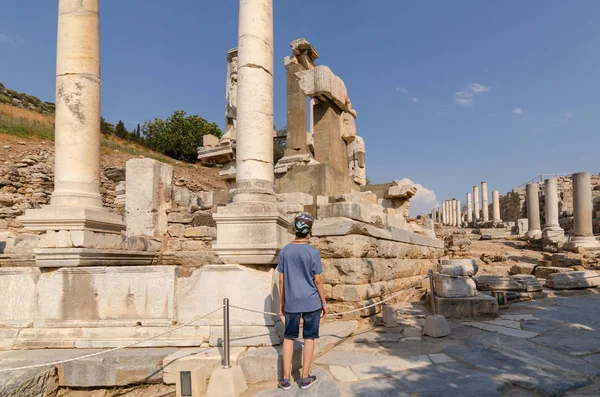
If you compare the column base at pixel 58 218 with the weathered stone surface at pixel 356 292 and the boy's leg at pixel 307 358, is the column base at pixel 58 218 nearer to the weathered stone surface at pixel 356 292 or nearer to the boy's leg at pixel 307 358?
the boy's leg at pixel 307 358

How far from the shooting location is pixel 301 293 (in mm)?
3361

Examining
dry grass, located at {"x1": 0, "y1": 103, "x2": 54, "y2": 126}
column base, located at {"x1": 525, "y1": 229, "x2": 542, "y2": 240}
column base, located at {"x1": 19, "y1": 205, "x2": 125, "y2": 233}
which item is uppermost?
dry grass, located at {"x1": 0, "y1": 103, "x2": 54, "y2": 126}

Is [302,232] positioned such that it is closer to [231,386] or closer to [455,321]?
[231,386]

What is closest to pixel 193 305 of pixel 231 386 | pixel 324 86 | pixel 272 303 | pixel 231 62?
pixel 272 303

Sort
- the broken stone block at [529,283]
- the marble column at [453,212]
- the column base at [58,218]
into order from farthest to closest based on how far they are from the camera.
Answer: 1. the marble column at [453,212]
2. the broken stone block at [529,283]
3. the column base at [58,218]

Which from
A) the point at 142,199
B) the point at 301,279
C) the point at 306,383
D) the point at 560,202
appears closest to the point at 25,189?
the point at 142,199

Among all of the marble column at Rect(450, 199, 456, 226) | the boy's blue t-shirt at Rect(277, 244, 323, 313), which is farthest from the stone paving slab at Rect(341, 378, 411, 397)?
the marble column at Rect(450, 199, 456, 226)

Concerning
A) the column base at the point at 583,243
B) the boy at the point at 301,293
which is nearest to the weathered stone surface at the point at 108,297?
the boy at the point at 301,293

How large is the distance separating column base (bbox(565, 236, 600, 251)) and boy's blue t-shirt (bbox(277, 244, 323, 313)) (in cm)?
1667

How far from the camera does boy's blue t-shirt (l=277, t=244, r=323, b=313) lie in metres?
3.36

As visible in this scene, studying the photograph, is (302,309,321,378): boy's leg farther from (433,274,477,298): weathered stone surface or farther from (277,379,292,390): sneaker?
(433,274,477,298): weathered stone surface

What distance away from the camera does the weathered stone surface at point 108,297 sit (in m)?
4.05

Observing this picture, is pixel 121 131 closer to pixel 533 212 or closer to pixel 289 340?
pixel 533 212

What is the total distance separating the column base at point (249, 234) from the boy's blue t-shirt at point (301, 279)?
31.6 inches
